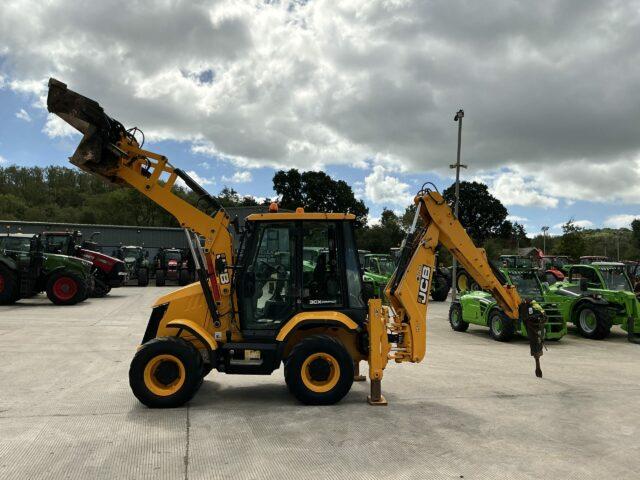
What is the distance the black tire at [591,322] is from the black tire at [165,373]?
10590 mm

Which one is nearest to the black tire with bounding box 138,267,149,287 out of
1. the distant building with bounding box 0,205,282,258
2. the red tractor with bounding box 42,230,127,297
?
the red tractor with bounding box 42,230,127,297

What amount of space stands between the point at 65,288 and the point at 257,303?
13.6 meters

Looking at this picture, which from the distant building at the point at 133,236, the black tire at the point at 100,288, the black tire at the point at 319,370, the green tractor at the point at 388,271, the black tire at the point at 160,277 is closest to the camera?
the black tire at the point at 319,370

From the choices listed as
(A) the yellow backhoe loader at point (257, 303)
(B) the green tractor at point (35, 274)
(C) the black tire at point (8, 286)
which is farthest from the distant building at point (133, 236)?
(A) the yellow backhoe loader at point (257, 303)

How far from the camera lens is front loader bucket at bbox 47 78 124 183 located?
620cm

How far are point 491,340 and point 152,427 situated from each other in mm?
9143

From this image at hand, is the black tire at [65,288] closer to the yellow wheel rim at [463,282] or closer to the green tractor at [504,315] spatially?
the green tractor at [504,315]

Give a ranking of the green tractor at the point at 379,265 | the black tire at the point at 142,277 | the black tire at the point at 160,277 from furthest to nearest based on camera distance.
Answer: the black tire at the point at 160,277, the black tire at the point at 142,277, the green tractor at the point at 379,265

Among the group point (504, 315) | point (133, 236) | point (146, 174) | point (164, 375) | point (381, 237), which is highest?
point (381, 237)

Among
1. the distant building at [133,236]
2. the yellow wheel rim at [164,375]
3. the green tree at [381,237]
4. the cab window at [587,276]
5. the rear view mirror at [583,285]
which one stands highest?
the green tree at [381,237]

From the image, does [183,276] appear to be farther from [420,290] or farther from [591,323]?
[420,290]

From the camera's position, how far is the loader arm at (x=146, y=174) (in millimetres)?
6250

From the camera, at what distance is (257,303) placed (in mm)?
6445

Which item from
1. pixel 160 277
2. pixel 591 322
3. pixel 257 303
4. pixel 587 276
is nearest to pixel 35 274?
pixel 160 277
